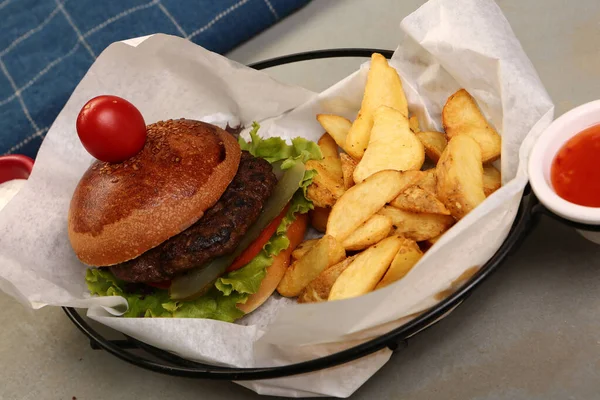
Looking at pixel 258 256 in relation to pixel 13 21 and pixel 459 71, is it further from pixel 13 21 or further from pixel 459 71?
pixel 13 21

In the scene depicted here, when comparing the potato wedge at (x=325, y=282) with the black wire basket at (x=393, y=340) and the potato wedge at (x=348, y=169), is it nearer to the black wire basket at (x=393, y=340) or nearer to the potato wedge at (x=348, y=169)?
the black wire basket at (x=393, y=340)

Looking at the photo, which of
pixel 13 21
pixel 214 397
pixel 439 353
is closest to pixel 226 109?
pixel 214 397

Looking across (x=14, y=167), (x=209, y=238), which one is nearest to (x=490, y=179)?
(x=209, y=238)

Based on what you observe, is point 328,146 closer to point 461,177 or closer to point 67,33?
point 461,177

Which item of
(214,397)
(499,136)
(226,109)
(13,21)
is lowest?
(214,397)

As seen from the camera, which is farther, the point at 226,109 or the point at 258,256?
the point at 226,109

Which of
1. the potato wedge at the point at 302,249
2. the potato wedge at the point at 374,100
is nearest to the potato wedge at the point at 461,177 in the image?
the potato wedge at the point at 374,100
